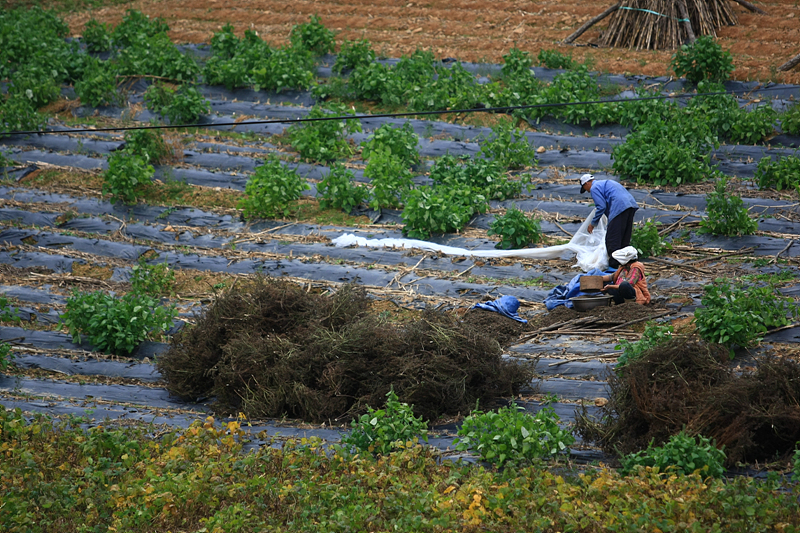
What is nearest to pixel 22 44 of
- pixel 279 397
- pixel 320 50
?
pixel 320 50

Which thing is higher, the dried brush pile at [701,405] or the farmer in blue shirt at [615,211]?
the farmer in blue shirt at [615,211]

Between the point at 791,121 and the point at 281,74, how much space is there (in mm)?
8637

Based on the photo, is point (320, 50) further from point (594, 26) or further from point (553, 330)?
point (553, 330)

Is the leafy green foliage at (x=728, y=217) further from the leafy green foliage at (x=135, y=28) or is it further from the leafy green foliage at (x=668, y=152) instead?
the leafy green foliage at (x=135, y=28)

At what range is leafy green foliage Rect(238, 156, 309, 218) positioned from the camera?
1155 centimetres

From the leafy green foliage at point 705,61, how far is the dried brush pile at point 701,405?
8105mm

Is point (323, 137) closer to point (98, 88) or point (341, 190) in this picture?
point (341, 190)

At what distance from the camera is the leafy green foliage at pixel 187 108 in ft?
45.8

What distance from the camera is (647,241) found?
938 centimetres

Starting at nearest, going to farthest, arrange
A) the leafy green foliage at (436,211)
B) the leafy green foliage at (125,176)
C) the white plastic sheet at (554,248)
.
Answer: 1. the white plastic sheet at (554,248)
2. the leafy green foliage at (436,211)
3. the leafy green foliage at (125,176)

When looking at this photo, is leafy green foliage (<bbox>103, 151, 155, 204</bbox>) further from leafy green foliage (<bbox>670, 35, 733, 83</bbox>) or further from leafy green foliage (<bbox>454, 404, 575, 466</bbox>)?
leafy green foliage (<bbox>670, 35, 733, 83</bbox>)

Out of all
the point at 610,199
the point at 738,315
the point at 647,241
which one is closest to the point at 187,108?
the point at 610,199

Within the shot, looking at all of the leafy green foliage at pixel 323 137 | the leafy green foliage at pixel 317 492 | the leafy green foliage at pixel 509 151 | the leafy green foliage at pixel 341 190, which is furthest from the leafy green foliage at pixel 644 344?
the leafy green foliage at pixel 323 137

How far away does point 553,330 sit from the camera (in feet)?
26.4
